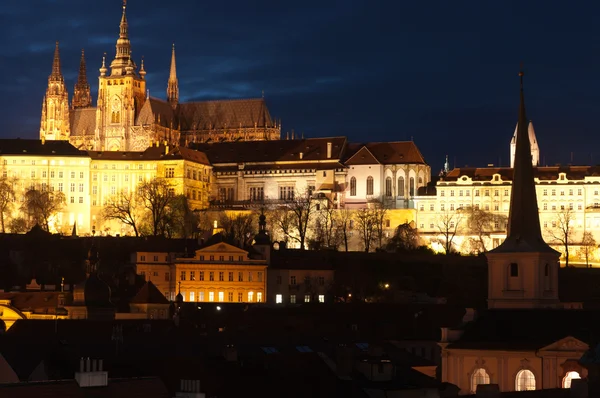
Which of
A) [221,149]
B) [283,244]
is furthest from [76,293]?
[221,149]

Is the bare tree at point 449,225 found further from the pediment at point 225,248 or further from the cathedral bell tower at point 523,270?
the cathedral bell tower at point 523,270

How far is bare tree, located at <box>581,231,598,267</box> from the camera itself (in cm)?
15550

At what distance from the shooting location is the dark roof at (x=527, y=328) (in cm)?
5175

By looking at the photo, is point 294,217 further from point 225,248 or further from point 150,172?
point 225,248

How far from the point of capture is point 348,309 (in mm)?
94062

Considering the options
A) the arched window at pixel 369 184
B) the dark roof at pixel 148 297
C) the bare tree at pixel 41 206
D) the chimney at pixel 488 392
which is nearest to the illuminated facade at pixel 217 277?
the dark roof at pixel 148 297

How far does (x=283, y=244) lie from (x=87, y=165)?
53119 millimetres

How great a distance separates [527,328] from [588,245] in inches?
4189

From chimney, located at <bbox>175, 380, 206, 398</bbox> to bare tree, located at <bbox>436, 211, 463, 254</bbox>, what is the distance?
129 metres

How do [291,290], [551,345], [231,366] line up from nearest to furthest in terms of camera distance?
1. [231,366]
2. [551,345]
3. [291,290]

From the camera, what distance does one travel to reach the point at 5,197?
6698 inches

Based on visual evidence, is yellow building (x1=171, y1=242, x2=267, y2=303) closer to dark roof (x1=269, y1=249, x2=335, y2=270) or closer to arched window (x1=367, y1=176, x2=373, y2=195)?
dark roof (x1=269, y1=249, x2=335, y2=270)

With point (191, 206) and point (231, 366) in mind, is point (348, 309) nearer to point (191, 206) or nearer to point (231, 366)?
point (231, 366)

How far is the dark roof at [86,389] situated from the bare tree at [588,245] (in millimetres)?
123114
